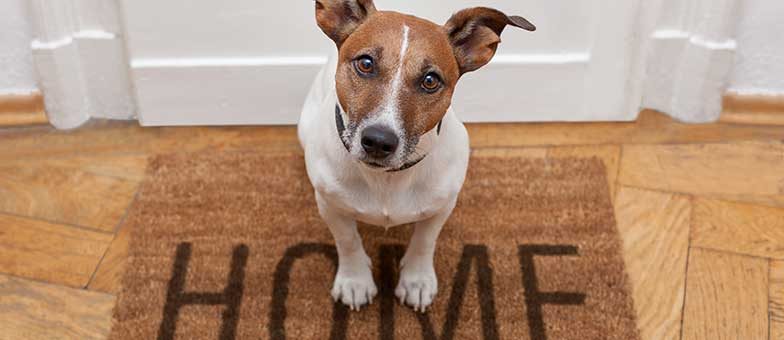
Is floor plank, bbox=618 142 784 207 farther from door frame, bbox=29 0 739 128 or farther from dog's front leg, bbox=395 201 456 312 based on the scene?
dog's front leg, bbox=395 201 456 312

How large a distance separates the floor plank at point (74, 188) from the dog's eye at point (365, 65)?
962 mm

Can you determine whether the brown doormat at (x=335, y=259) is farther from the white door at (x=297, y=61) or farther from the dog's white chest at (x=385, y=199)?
the dog's white chest at (x=385, y=199)

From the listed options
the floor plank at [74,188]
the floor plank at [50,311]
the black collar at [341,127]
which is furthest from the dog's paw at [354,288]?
the floor plank at [74,188]

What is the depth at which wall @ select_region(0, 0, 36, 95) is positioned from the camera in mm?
2256

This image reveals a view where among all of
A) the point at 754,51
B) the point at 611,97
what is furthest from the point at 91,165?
the point at 754,51

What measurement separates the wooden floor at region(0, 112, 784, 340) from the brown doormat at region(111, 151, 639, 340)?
0.07 m

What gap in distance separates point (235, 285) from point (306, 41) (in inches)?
27.5

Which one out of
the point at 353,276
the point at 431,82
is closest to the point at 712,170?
the point at 353,276

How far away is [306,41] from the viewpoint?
7.62 ft

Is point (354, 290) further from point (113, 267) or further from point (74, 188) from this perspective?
point (74, 188)

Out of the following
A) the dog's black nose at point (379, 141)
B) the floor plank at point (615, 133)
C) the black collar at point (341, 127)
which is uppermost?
the dog's black nose at point (379, 141)

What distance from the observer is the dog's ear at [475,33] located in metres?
1.51

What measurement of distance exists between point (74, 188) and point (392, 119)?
3.83 feet

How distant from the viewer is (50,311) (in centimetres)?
194
